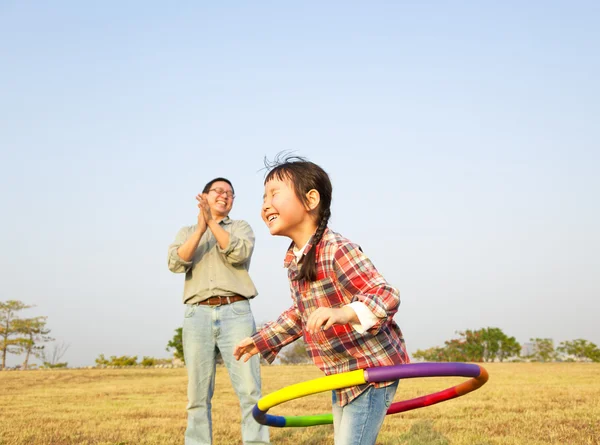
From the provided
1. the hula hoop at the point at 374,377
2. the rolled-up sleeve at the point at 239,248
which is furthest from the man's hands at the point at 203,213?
the hula hoop at the point at 374,377

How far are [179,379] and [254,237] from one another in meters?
13.6

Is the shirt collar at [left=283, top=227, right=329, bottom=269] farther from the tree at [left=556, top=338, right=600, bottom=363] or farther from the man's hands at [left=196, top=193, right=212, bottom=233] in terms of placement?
the tree at [left=556, top=338, right=600, bottom=363]

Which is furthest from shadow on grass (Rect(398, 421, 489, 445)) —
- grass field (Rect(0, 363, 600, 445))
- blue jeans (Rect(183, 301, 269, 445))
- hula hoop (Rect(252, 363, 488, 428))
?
hula hoop (Rect(252, 363, 488, 428))

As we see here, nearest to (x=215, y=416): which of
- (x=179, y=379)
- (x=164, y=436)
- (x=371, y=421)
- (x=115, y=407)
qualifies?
(x=164, y=436)

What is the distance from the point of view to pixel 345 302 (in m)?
3.22

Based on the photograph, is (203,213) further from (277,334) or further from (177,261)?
(277,334)

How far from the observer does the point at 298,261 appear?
3.37 meters

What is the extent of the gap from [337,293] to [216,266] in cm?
308

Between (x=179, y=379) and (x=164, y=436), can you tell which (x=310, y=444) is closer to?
(x=164, y=436)

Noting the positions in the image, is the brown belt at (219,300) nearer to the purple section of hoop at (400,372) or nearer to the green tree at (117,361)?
the purple section of hoop at (400,372)

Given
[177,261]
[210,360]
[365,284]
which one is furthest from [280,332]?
[177,261]

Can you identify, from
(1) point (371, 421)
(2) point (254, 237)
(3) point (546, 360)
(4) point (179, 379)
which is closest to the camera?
(1) point (371, 421)

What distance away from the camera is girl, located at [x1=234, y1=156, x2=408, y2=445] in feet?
9.78

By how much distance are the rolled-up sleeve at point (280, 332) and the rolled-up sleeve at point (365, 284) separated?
2.24 ft
